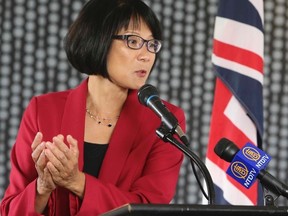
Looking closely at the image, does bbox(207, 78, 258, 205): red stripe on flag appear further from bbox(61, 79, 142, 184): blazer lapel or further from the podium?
the podium

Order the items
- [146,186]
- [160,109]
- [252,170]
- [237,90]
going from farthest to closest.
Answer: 1. [237,90]
2. [146,186]
3. [160,109]
4. [252,170]

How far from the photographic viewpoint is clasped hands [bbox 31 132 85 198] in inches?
74.2

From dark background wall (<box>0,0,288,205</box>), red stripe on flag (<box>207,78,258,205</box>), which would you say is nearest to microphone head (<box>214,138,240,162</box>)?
red stripe on flag (<box>207,78,258,205</box>)

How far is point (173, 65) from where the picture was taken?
3.72 metres

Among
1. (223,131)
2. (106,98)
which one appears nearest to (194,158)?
(106,98)

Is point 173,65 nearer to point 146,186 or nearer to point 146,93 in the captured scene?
point 146,186

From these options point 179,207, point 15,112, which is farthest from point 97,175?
point 15,112

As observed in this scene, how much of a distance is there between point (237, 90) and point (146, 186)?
108cm

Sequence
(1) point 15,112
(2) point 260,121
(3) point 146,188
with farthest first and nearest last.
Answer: (1) point 15,112
(2) point 260,121
(3) point 146,188

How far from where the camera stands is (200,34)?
373cm

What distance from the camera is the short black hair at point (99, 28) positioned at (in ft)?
7.17

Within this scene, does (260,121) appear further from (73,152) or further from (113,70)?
(73,152)

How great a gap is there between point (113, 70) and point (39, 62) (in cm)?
151

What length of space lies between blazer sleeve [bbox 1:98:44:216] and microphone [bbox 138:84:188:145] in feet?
1.36
